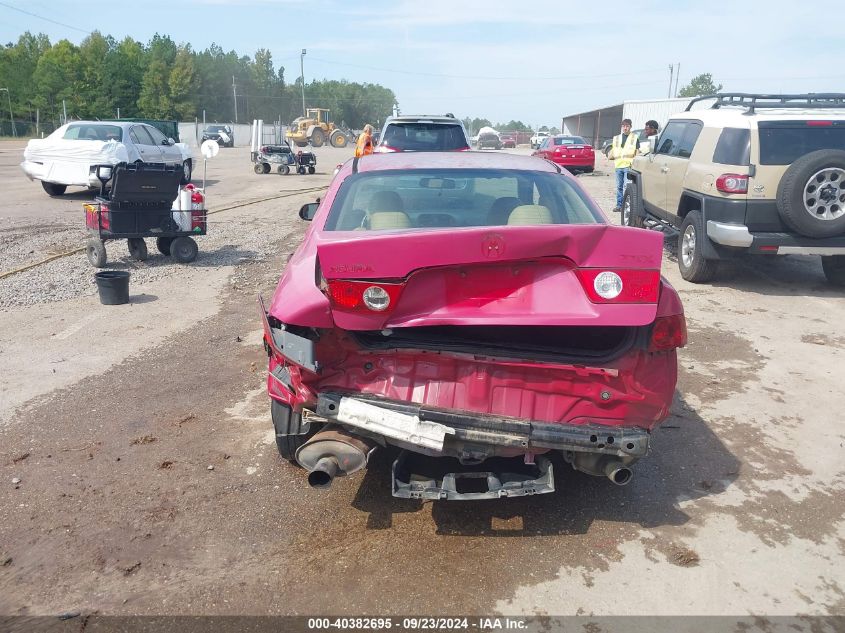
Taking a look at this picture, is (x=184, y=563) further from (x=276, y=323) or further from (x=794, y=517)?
(x=794, y=517)

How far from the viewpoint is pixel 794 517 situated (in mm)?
3625

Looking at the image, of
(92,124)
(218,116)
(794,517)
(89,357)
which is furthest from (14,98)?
(794,517)

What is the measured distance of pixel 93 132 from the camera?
16.4 metres

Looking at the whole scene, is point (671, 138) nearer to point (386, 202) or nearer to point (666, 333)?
point (386, 202)

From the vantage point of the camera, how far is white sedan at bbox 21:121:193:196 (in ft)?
50.2

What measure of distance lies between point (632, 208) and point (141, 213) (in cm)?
752

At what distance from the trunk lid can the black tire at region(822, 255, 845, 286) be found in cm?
677

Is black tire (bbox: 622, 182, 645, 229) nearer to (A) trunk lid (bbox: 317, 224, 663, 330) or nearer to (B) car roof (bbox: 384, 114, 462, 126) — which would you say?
(B) car roof (bbox: 384, 114, 462, 126)

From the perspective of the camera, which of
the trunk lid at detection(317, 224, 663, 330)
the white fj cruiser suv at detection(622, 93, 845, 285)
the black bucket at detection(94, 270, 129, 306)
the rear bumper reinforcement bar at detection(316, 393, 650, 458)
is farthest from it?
the white fj cruiser suv at detection(622, 93, 845, 285)

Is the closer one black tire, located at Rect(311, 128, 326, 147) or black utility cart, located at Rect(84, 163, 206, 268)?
black utility cart, located at Rect(84, 163, 206, 268)

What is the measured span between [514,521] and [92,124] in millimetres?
16182

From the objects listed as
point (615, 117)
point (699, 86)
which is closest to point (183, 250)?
point (615, 117)

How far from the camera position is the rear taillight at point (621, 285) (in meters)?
2.95

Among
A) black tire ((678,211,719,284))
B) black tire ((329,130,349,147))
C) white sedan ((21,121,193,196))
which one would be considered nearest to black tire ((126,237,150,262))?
white sedan ((21,121,193,196))
